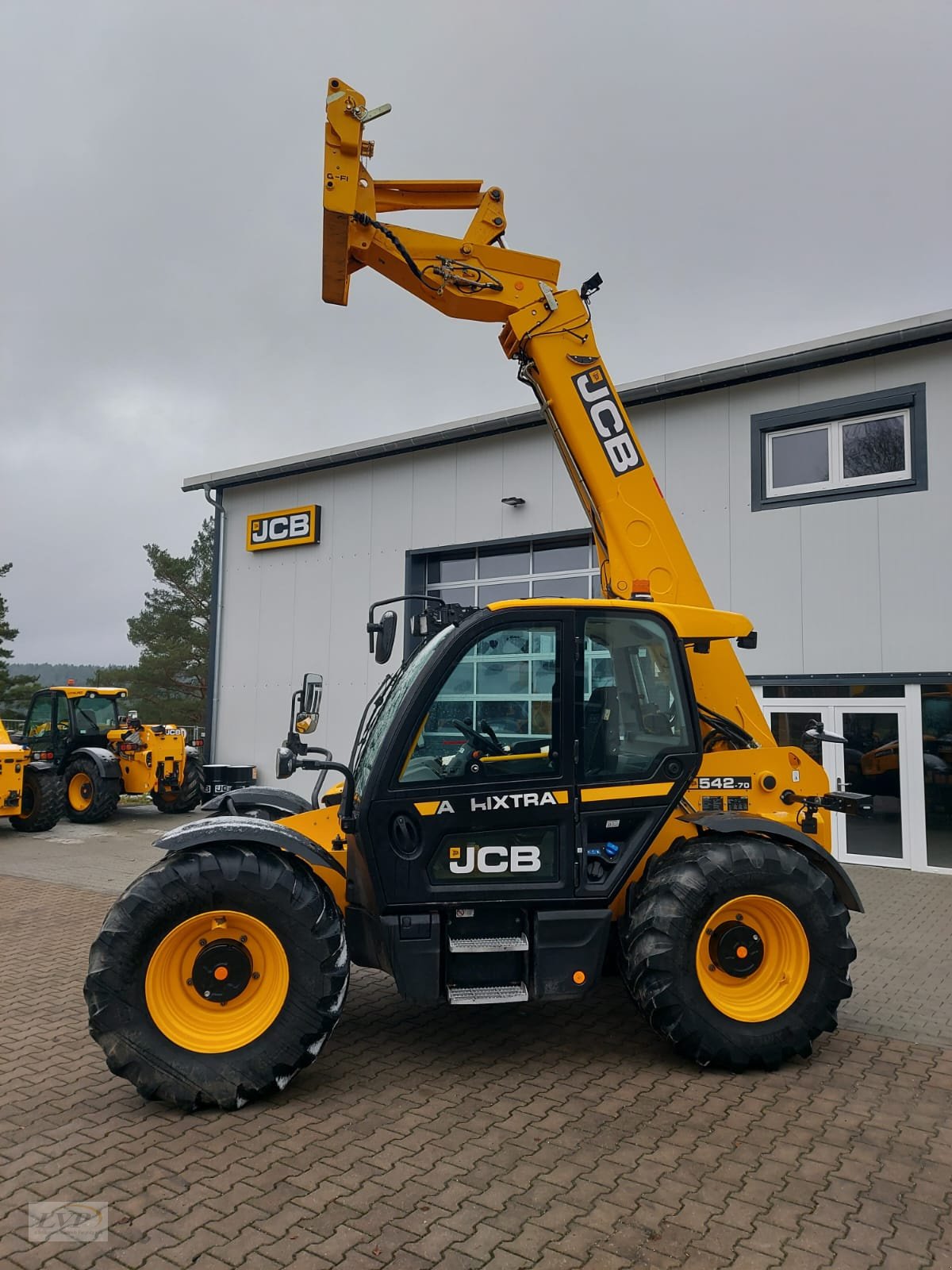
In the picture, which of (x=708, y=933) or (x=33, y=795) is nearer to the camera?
(x=708, y=933)

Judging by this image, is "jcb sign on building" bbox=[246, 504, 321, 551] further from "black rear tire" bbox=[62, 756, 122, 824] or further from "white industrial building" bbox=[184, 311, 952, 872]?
"black rear tire" bbox=[62, 756, 122, 824]

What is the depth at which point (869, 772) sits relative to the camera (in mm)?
11438

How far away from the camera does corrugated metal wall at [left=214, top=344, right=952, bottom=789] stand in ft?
36.7

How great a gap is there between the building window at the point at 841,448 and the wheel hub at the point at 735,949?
8240 millimetres

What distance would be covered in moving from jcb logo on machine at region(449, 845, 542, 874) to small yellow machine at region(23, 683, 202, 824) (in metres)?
12.4

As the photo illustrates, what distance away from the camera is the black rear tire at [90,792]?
15.3 metres

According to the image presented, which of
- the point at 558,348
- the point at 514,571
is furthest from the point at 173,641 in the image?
the point at 558,348

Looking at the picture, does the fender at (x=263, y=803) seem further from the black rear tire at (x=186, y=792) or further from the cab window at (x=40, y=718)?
the cab window at (x=40, y=718)

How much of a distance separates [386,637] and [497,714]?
68 cm

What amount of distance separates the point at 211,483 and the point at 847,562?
1266cm

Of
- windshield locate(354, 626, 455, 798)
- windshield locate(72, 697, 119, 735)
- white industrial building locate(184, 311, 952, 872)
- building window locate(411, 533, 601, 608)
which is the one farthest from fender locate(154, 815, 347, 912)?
windshield locate(72, 697, 119, 735)

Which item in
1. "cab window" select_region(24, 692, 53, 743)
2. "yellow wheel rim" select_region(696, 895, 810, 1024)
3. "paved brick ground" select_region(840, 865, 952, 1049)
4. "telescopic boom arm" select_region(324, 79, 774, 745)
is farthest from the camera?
"cab window" select_region(24, 692, 53, 743)

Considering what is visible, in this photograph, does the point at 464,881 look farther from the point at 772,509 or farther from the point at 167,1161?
the point at 772,509

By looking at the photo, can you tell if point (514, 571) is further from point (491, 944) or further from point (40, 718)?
point (491, 944)
